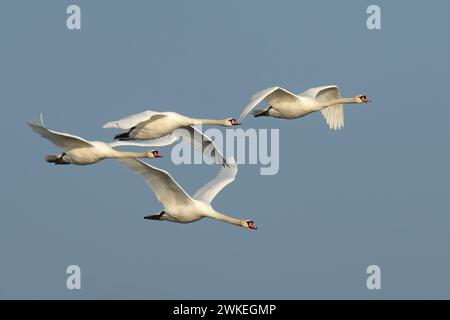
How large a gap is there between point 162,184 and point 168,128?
1.33 metres

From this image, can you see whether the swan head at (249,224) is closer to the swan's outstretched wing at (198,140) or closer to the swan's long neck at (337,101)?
the swan's outstretched wing at (198,140)

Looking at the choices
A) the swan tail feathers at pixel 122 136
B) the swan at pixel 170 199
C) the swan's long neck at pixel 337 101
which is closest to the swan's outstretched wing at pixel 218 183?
the swan at pixel 170 199

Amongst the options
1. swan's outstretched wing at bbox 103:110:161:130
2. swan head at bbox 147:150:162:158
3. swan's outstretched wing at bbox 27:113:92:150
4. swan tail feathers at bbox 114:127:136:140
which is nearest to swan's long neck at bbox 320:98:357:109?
swan head at bbox 147:150:162:158

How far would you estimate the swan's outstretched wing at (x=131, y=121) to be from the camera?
121 feet

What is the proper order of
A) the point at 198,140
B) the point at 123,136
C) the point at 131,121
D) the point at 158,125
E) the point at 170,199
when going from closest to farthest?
1. the point at 131,121
2. the point at 158,125
3. the point at 170,199
4. the point at 123,136
5. the point at 198,140

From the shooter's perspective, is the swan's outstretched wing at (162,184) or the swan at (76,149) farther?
the swan's outstretched wing at (162,184)

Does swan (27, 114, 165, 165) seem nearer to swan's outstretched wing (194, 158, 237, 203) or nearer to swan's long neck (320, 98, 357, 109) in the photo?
swan's outstretched wing (194, 158, 237, 203)

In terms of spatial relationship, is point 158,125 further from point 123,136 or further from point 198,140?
point 198,140

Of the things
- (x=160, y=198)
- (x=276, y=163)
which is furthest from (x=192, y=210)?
(x=276, y=163)

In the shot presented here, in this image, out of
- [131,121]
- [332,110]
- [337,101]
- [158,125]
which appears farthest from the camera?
[332,110]

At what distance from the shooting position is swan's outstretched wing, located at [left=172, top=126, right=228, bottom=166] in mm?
41250

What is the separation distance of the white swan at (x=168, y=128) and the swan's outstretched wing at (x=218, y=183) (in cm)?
24

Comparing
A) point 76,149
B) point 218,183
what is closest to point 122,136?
point 76,149

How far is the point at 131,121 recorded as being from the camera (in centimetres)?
3728
